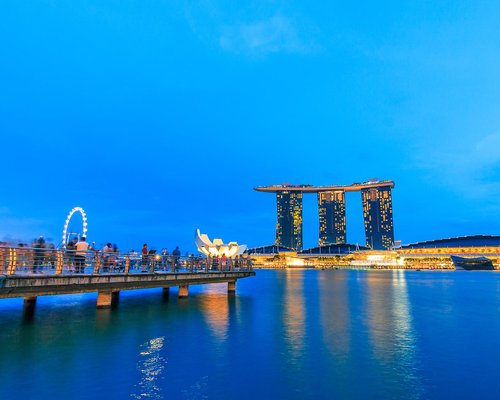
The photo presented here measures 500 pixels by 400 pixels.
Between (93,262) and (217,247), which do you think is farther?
(217,247)

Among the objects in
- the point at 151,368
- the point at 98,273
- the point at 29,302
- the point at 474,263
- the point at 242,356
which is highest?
the point at 98,273

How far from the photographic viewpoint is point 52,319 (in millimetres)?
24266

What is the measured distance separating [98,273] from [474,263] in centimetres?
19976

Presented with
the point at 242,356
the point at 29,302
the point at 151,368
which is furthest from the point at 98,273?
the point at 242,356

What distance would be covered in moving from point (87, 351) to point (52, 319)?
9.94 meters

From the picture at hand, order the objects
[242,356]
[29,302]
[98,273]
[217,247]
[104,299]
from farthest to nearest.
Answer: [217,247]
[104,299]
[29,302]
[98,273]
[242,356]

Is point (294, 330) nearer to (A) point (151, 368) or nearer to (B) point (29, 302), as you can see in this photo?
(A) point (151, 368)

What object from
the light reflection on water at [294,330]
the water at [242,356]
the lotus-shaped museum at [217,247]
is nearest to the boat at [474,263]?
the lotus-shaped museum at [217,247]

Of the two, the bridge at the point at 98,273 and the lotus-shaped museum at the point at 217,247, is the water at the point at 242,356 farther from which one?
the lotus-shaped museum at the point at 217,247

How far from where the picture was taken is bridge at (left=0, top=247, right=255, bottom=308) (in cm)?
1886

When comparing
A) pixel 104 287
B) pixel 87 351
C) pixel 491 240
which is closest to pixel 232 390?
pixel 87 351

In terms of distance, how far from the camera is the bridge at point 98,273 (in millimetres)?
18859

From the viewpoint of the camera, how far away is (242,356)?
1625cm

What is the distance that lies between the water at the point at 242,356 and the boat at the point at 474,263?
590 feet
